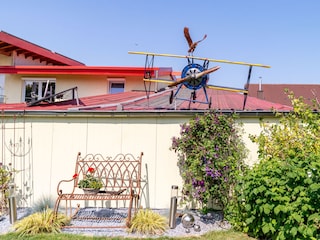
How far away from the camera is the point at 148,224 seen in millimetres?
4160

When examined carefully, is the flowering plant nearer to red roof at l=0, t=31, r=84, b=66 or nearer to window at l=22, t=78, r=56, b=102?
window at l=22, t=78, r=56, b=102

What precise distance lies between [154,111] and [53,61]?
11067mm

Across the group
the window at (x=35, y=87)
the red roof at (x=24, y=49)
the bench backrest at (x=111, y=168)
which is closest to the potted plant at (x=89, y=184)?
the bench backrest at (x=111, y=168)

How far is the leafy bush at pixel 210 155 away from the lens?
4465 millimetres

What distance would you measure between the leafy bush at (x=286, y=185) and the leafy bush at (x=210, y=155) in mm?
346

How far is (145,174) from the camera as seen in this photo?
5.27 metres

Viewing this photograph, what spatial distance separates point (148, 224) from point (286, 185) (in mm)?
2159

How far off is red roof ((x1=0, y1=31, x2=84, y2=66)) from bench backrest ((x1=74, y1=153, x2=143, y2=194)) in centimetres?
883

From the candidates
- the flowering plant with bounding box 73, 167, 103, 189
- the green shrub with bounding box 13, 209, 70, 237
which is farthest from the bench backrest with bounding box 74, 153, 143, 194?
the green shrub with bounding box 13, 209, 70, 237

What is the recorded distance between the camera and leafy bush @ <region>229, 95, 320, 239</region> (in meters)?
3.35

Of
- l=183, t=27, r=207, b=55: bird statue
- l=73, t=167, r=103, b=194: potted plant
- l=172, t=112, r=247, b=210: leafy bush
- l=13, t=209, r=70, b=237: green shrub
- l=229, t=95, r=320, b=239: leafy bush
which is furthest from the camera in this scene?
l=183, t=27, r=207, b=55: bird statue

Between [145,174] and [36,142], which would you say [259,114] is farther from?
[36,142]

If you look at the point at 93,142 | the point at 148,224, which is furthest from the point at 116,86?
the point at 148,224

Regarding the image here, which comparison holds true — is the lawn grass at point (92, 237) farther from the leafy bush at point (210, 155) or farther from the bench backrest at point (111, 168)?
the bench backrest at point (111, 168)
